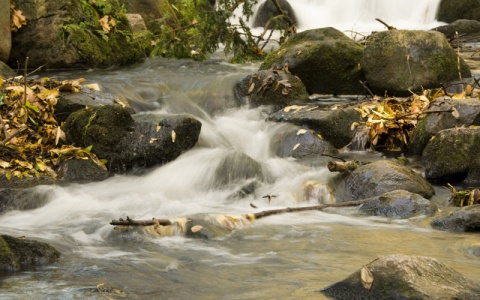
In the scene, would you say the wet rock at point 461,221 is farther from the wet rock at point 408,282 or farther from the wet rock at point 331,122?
the wet rock at point 331,122

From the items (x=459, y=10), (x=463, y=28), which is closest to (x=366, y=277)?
(x=463, y=28)

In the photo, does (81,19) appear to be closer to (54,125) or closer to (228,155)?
(54,125)

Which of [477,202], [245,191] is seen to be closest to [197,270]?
[245,191]

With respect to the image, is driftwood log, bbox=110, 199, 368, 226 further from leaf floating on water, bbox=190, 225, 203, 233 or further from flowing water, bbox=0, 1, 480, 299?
leaf floating on water, bbox=190, 225, 203, 233

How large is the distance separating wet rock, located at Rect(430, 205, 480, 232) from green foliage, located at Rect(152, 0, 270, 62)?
709 cm

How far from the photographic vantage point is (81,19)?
12781 millimetres

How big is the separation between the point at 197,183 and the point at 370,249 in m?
2.64

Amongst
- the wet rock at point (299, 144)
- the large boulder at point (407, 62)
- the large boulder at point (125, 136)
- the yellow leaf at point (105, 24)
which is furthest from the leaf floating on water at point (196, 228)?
the yellow leaf at point (105, 24)

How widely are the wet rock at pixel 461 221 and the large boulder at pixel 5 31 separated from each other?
26.1 ft

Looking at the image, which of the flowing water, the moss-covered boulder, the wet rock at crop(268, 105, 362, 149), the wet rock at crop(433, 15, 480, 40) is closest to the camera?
the flowing water

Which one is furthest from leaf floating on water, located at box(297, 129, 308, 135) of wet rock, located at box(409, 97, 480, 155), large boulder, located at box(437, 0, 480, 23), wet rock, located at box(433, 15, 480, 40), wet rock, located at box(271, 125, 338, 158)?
large boulder, located at box(437, 0, 480, 23)

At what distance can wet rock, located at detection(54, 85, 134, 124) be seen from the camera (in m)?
8.57

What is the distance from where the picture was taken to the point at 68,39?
40.5 ft

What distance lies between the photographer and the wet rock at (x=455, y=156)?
7461 millimetres
